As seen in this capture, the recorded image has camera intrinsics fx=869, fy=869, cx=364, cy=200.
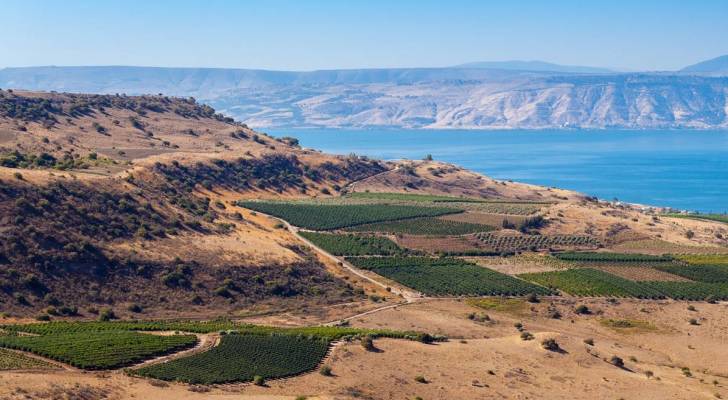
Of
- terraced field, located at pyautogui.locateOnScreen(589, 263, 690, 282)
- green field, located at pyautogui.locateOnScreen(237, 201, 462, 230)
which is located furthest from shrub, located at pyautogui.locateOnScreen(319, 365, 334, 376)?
green field, located at pyautogui.locateOnScreen(237, 201, 462, 230)

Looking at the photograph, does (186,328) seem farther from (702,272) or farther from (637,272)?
(702,272)

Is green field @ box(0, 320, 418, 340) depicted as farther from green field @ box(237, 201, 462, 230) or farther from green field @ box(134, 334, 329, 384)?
green field @ box(237, 201, 462, 230)

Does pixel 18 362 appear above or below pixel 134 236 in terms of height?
below

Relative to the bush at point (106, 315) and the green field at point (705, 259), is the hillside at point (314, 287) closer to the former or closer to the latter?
the bush at point (106, 315)

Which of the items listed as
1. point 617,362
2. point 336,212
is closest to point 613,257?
point 336,212

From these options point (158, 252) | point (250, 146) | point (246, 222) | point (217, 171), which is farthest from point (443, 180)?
point (158, 252)

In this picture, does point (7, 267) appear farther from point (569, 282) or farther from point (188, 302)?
point (569, 282)

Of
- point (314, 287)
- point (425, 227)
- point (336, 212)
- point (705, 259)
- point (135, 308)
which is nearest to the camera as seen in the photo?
point (135, 308)
